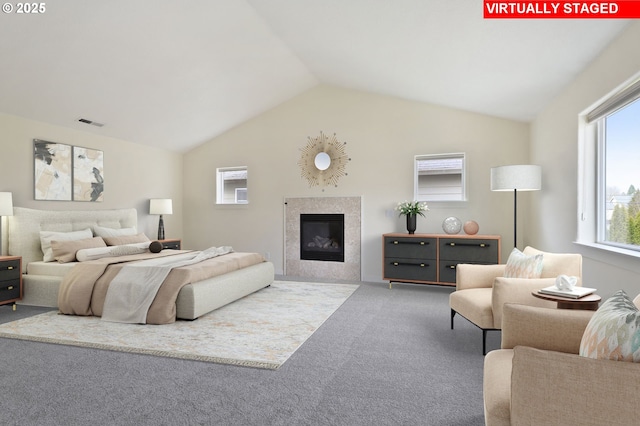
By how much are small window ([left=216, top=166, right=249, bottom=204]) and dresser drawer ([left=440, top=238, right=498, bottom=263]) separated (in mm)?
3641

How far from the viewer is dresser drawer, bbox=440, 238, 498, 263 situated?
5141 mm

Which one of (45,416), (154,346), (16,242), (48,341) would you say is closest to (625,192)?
(154,346)

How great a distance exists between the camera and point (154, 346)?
10.1ft

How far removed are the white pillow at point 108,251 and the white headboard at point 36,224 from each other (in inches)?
25.1

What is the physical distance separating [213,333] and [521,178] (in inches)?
Result: 147

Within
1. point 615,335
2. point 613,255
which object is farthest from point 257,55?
point 615,335

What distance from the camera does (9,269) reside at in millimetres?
4176

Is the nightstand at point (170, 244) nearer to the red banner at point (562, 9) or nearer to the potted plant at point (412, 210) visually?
the potted plant at point (412, 210)

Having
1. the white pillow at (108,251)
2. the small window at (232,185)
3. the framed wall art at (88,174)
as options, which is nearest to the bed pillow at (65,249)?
the white pillow at (108,251)

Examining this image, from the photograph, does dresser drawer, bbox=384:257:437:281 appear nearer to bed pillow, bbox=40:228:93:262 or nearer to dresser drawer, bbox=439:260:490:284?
dresser drawer, bbox=439:260:490:284

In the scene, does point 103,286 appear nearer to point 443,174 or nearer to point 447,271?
point 447,271

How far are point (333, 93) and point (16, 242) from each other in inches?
193

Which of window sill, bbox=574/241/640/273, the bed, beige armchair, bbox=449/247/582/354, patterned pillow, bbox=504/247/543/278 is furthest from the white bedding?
window sill, bbox=574/241/640/273

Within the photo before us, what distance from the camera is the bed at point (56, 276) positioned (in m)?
3.82
